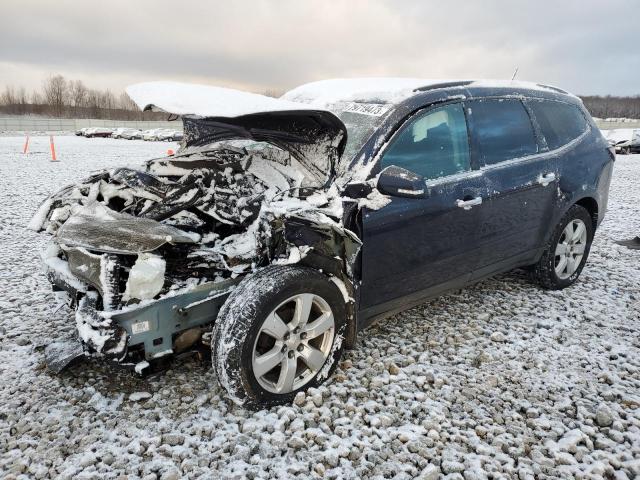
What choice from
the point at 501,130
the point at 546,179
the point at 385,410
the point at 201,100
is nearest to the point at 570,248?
the point at 546,179

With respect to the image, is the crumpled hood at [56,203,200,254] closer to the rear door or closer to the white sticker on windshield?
the white sticker on windshield

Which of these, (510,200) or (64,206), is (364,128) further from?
(64,206)

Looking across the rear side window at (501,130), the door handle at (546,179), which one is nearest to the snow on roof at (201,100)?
the rear side window at (501,130)

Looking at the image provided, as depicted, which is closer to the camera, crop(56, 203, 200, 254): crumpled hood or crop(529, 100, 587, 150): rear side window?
crop(56, 203, 200, 254): crumpled hood

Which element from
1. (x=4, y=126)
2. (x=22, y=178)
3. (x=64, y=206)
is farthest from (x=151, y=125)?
(x=64, y=206)

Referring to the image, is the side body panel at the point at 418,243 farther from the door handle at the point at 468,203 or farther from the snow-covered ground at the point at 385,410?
the snow-covered ground at the point at 385,410

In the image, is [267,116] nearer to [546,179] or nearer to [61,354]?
[61,354]

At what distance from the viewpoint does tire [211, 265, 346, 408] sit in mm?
2289

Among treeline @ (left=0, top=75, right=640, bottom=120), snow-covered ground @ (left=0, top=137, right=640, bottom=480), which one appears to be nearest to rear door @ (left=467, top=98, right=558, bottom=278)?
snow-covered ground @ (left=0, top=137, right=640, bottom=480)

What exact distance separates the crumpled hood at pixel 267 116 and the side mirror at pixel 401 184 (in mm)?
321

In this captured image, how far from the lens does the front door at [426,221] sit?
108 inches

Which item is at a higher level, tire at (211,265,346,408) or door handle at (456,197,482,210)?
door handle at (456,197,482,210)

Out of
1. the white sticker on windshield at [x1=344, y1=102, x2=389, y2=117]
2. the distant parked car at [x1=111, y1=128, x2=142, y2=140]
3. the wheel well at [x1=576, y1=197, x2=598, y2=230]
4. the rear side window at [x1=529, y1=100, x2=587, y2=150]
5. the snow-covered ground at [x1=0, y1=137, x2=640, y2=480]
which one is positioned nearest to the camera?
the snow-covered ground at [x1=0, y1=137, x2=640, y2=480]

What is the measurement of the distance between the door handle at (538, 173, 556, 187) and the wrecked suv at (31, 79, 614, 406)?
14mm
